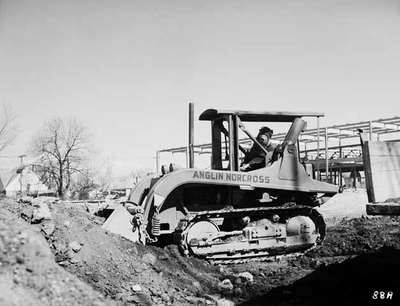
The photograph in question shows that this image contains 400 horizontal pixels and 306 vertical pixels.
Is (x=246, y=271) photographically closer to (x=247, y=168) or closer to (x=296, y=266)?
(x=296, y=266)

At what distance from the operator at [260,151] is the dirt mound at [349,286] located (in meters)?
2.85

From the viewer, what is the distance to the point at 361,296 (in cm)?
600

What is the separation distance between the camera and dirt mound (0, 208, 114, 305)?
15.1 ft

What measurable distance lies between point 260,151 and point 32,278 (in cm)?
594

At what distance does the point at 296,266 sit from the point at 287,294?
7.59ft

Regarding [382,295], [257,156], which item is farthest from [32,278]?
[257,156]

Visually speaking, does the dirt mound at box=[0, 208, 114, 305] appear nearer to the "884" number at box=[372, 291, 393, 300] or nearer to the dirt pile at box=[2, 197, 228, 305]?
the dirt pile at box=[2, 197, 228, 305]

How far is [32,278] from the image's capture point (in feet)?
16.0

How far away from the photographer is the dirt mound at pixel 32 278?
15.1 ft

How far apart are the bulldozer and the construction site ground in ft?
1.49

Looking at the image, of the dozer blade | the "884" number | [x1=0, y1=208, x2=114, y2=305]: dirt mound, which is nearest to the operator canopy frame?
the dozer blade

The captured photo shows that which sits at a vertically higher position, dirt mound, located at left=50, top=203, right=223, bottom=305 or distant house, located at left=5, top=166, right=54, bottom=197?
distant house, located at left=5, top=166, right=54, bottom=197

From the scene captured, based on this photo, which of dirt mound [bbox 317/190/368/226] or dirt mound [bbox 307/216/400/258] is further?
dirt mound [bbox 317/190/368/226]

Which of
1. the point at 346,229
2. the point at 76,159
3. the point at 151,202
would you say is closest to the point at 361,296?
the point at 151,202
